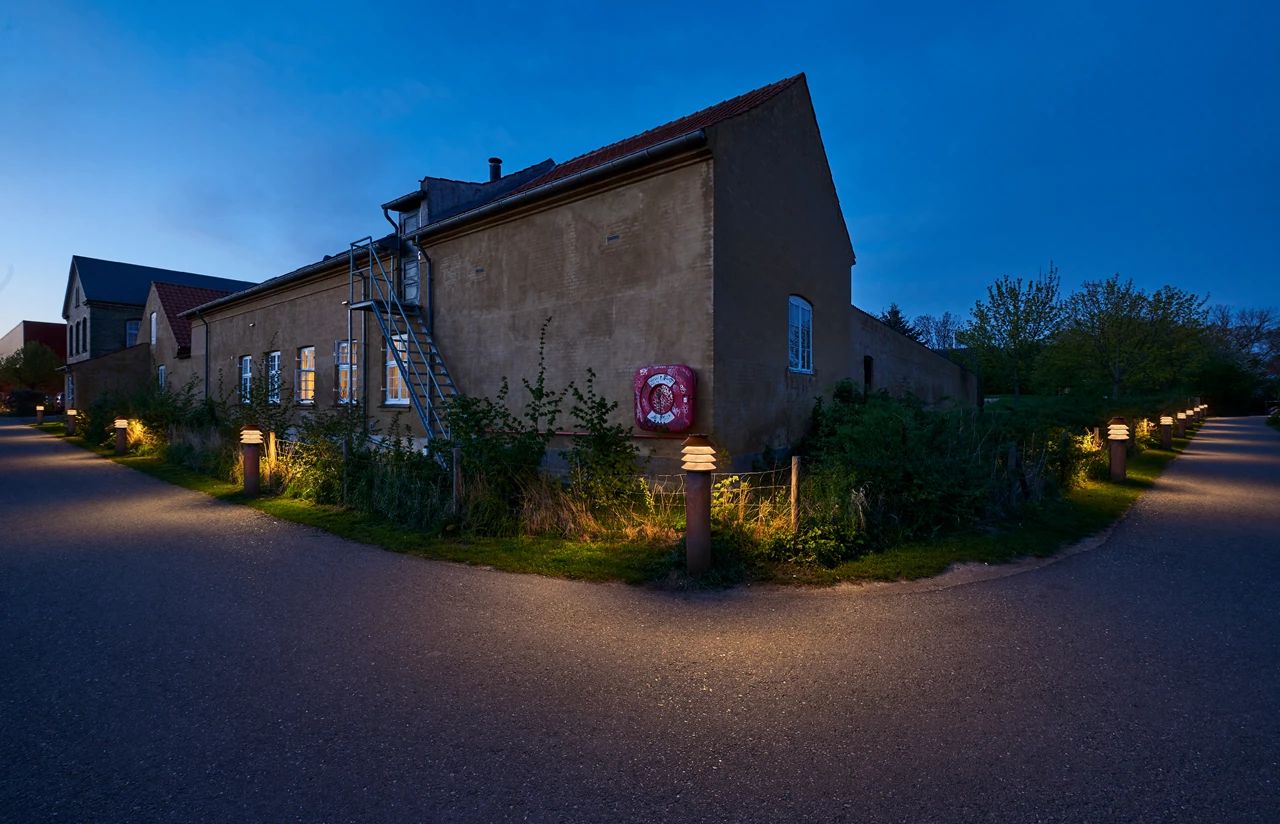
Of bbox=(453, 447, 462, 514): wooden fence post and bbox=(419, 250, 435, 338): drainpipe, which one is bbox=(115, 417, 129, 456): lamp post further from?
bbox=(453, 447, 462, 514): wooden fence post

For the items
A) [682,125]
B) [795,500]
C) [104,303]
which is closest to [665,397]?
[795,500]

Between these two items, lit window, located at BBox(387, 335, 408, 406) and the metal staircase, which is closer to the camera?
the metal staircase

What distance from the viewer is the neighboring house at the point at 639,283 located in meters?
9.70

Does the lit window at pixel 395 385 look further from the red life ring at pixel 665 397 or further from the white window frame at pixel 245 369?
the white window frame at pixel 245 369

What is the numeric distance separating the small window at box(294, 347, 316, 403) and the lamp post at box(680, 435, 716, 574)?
15238 millimetres

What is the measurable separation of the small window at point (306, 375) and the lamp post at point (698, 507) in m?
15.2

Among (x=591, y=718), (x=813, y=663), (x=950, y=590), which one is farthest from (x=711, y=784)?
(x=950, y=590)

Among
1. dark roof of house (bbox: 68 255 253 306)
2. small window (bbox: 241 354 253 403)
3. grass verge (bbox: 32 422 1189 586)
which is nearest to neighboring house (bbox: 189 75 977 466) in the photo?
grass verge (bbox: 32 422 1189 586)

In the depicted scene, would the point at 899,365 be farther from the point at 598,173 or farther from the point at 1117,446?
the point at 598,173

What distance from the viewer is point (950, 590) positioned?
16.6ft

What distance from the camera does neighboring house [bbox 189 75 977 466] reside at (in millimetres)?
9695

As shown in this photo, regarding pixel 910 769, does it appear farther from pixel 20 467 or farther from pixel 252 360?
pixel 252 360

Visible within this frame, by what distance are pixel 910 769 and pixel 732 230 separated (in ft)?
28.4

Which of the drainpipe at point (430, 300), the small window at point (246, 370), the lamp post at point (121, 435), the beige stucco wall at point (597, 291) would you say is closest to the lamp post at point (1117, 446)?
the beige stucco wall at point (597, 291)
